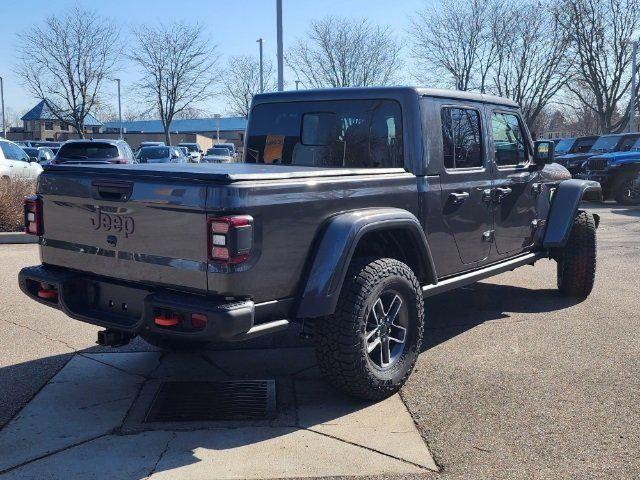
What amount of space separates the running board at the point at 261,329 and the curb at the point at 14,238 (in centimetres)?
802

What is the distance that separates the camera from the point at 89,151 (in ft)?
50.9

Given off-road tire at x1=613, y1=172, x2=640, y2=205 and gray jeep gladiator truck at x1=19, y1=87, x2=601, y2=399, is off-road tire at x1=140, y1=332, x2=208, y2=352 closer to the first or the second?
gray jeep gladiator truck at x1=19, y1=87, x2=601, y2=399

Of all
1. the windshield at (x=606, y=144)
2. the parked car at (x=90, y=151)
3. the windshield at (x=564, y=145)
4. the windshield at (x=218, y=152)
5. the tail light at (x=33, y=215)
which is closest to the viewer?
the tail light at (x=33, y=215)

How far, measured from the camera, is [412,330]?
165 inches

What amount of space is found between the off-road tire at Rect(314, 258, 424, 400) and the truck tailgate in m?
0.87

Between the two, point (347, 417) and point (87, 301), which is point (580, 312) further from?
point (87, 301)

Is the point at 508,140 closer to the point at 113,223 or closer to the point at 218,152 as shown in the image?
the point at 113,223

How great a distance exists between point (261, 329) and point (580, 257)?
4.15 meters

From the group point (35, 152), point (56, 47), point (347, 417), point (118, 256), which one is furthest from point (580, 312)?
point (56, 47)

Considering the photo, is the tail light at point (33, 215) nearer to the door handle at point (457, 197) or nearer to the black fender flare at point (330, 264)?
the black fender flare at point (330, 264)

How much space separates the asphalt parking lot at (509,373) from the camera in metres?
3.32

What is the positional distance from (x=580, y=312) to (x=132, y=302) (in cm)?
427

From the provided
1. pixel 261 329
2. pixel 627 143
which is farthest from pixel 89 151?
pixel 627 143

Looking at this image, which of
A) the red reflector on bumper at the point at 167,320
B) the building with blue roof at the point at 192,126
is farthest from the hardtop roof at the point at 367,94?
the building with blue roof at the point at 192,126
